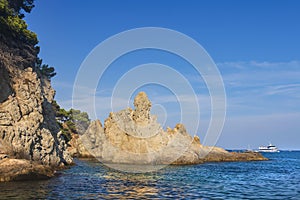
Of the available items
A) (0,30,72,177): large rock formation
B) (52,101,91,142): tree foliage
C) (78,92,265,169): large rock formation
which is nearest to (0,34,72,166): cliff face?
(0,30,72,177): large rock formation

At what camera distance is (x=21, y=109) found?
4569 cm

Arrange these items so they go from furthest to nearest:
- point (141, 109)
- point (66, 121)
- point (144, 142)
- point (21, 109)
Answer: point (66, 121), point (141, 109), point (144, 142), point (21, 109)

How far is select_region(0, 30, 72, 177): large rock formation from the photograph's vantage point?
4112 cm

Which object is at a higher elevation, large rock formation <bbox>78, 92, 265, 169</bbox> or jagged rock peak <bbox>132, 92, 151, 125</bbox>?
jagged rock peak <bbox>132, 92, 151, 125</bbox>

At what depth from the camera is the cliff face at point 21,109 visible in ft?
135

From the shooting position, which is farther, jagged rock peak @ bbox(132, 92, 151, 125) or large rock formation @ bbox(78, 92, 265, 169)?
jagged rock peak @ bbox(132, 92, 151, 125)

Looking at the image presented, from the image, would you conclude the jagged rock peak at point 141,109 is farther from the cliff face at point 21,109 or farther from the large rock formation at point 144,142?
Result: the cliff face at point 21,109

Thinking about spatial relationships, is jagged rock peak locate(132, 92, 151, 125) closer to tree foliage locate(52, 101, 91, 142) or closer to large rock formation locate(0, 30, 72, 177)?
tree foliage locate(52, 101, 91, 142)

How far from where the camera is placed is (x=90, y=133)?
386ft

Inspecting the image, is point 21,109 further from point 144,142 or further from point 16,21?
point 144,142

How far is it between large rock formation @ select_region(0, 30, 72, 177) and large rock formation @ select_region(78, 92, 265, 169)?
3074cm

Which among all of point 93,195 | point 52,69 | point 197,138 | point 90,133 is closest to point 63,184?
point 93,195

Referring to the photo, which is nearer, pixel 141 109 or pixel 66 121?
pixel 141 109

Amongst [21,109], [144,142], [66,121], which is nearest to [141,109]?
[144,142]
